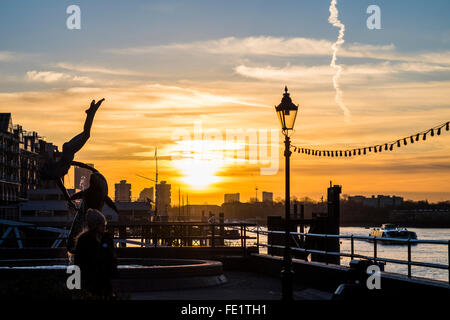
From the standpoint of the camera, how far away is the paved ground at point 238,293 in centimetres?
1788

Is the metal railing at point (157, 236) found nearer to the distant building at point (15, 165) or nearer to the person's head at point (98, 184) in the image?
the person's head at point (98, 184)

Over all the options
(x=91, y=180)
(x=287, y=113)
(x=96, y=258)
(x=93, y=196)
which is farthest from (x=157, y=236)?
(x=96, y=258)

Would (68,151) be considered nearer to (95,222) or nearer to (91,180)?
(91,180)

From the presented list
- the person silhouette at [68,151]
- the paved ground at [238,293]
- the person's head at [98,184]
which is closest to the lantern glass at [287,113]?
the paved ground at [238,293]

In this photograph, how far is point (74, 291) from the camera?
1050 cm

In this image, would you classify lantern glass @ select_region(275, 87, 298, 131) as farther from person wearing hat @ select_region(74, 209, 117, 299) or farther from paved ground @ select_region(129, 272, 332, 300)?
person wearing hat @ select_region(74, 209, 117, 299)

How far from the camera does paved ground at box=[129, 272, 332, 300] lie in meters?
17.9

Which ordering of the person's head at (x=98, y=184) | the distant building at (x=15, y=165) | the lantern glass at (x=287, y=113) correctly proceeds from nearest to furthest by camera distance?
the lantern glass at (x=287, y=113)
the person's head at (x=98, y=184)
the distant building at (x=15, y=165)

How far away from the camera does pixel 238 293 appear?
62.3 ft

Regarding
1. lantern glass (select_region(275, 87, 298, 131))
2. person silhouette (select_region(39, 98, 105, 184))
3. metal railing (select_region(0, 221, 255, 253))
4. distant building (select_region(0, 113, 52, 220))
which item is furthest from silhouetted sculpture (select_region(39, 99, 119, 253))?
distant building (select_region(0, 113, 52, 220))

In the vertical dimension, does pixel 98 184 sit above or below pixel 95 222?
above
